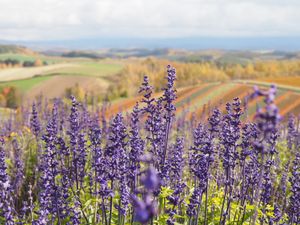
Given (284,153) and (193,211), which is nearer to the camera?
(193,211)

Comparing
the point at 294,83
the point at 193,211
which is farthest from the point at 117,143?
the point at 294,83

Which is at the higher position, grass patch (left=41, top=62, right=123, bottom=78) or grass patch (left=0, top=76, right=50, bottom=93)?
grass patch (left=41, top=62, right=123, bottom=78)

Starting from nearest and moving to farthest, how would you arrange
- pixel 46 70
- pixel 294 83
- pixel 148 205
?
pixel 148 205 → pixel 294 83 → pixel 46 70

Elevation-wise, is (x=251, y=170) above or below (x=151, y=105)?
below

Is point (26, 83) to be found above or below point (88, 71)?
below

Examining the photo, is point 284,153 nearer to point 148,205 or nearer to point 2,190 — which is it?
point 2,190

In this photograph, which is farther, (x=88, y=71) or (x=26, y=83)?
(x=88, y=71)

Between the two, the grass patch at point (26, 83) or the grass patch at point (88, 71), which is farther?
the grass patch at point (88, 71)

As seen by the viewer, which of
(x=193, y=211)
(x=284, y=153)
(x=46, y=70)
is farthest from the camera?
(x=46, y=70)

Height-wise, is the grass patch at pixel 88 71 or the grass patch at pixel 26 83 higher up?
the grass patch at pixel 88 71

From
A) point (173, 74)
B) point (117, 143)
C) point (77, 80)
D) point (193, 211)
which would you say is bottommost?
point (77, 80)

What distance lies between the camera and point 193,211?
7.01 m

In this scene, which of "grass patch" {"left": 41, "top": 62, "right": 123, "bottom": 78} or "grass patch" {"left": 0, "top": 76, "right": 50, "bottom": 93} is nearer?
"grass patch" {"left": 0, "top": 76, "right": 50, "bottom": 93}

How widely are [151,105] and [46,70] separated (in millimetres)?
137021
